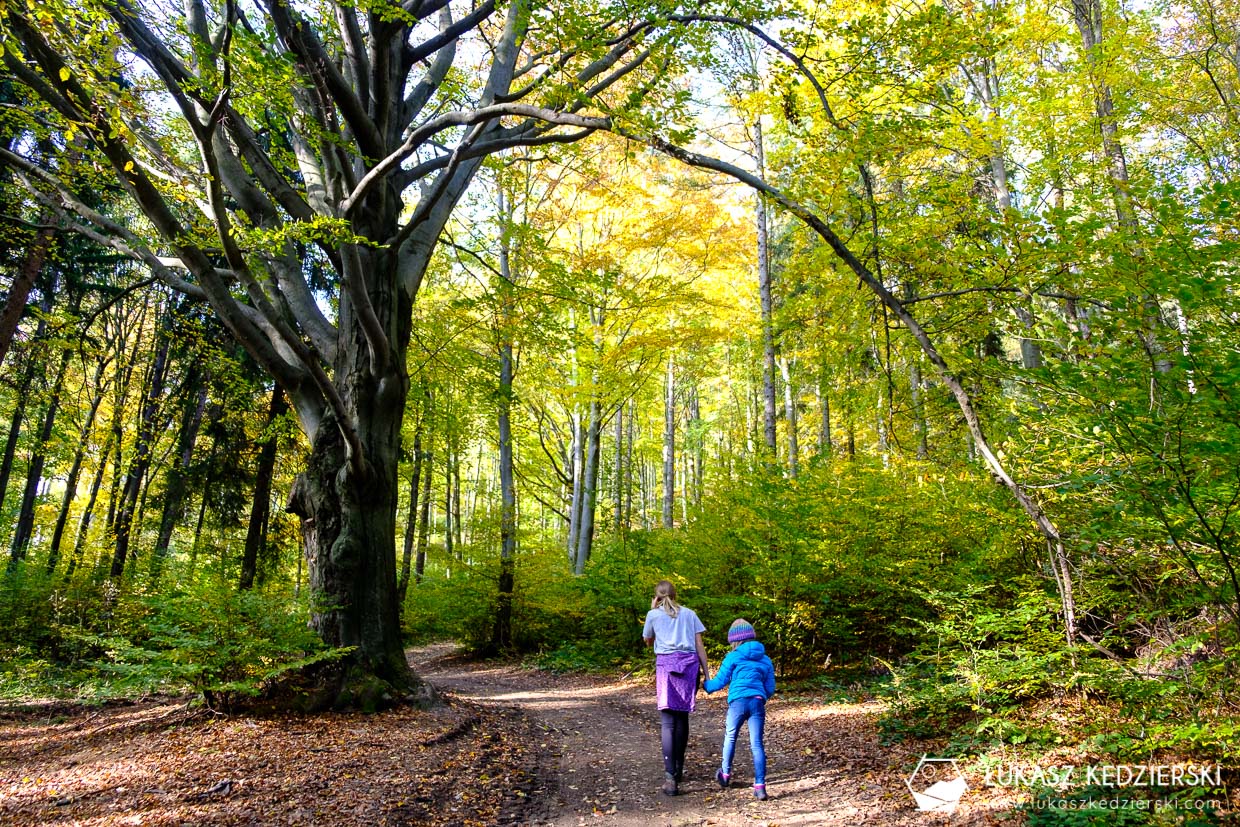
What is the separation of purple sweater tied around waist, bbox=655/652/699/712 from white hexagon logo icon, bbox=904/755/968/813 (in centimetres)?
161

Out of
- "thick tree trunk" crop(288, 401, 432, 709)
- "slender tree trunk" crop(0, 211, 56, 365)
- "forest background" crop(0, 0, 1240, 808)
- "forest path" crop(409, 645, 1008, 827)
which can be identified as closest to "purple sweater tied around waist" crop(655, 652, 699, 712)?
"forest path" crop(409, 645, 1008, 827)

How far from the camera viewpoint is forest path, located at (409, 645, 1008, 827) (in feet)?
13.5

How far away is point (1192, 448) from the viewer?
311 centimetres

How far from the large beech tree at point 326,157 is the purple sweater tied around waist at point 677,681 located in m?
3.15

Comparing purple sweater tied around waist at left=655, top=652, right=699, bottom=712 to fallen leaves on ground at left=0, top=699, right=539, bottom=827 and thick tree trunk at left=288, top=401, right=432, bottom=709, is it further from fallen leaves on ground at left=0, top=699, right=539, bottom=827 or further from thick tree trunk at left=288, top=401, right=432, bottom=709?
thick tree trunk at left=288, top=401, right=432, bottom=709

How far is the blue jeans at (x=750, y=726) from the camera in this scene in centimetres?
443

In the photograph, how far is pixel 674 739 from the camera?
4.89 meters

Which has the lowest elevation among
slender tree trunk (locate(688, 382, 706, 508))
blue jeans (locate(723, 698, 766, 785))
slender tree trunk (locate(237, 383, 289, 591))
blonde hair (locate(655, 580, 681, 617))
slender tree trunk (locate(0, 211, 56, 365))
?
blue jeans (locate(723, 698, 766, 785))

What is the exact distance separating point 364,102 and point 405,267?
1803 mm

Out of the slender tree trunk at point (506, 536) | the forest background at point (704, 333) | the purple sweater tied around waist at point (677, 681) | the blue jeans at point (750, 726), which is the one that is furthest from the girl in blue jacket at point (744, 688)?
the slender tree trunk at point (506, 536)

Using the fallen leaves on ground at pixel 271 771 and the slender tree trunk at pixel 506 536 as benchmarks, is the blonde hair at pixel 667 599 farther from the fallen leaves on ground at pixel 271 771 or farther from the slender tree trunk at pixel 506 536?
the slender tree trunk at pixel 506 536

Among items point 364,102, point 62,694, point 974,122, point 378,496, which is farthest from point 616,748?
point 974,122

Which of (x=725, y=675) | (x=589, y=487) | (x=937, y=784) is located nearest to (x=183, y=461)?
(x=589, y=487)

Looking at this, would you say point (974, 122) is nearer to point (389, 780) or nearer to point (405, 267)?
point (405, 267)
